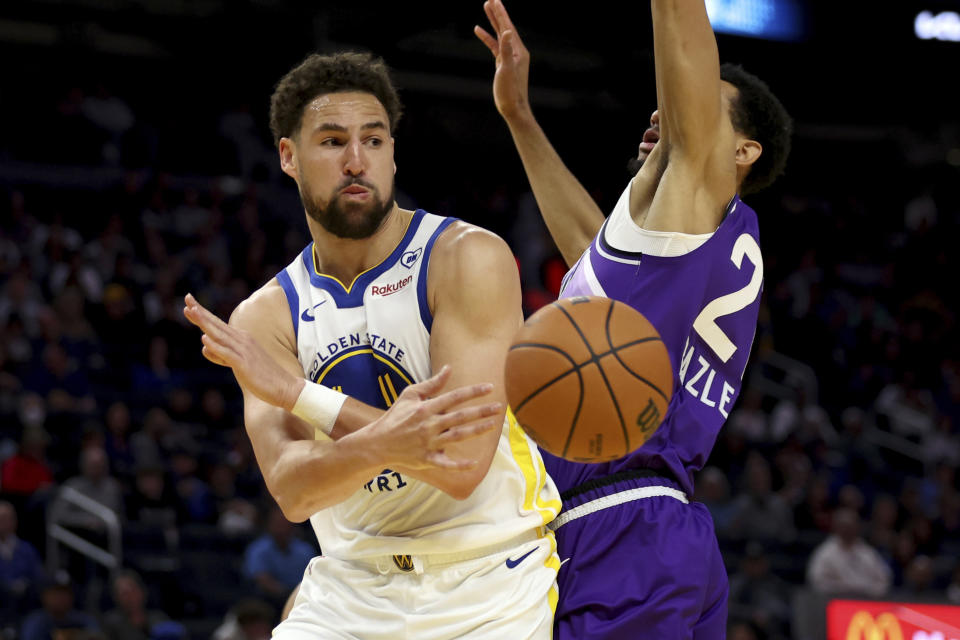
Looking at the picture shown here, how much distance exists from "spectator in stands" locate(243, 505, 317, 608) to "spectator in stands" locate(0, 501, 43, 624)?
1719mm

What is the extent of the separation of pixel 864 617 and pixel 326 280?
177 inches

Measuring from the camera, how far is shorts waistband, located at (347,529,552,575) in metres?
3.37

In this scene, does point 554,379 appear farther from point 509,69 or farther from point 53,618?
point 53,618

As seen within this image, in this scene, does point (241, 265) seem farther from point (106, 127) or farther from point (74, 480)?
point (74, 480)

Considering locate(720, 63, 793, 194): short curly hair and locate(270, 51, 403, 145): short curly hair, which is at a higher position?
locate(270, 51, 403, 145): short curly hair

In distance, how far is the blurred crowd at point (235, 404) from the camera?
9906mm

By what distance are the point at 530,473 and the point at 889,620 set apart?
413cm

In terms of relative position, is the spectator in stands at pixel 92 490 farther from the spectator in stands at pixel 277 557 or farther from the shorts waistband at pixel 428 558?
the shorts waistband at pixel 428 558

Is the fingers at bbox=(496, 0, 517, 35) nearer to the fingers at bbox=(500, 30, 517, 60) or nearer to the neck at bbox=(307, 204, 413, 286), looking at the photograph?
the fingers at bbox=(500, 30, 517, 60)

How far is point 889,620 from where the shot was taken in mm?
6781

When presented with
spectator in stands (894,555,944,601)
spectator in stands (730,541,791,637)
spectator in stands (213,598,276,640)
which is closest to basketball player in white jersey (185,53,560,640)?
spectator in stands (213,598,276,640)

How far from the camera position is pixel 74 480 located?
33.2 feet

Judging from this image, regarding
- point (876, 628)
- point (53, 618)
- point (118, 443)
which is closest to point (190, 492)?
point (118, 443)

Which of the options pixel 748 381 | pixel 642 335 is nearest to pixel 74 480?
pixel 642 335
